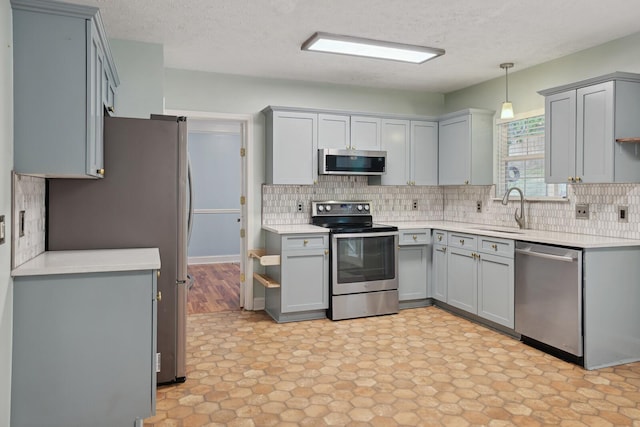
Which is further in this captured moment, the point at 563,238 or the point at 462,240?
the point at 462,240

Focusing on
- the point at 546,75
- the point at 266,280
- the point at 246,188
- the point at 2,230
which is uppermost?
the point at 546,75

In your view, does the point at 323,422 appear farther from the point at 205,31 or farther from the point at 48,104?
the point at 205,31

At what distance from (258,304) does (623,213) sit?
3479mm

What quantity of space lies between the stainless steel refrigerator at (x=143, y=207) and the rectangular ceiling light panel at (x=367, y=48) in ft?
4.52

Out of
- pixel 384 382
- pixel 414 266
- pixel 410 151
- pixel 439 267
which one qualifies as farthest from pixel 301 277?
pixel 410 151

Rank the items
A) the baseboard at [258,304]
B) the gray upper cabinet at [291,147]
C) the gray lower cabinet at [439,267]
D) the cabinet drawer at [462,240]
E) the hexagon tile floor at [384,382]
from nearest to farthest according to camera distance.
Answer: the hexagon tile floor at [384,382] < the cabinet drawer at [462,240] < the gray upper cabinet at [291,147] < the gray lower cabinet at [439,267] < the baseboard at [258,304]

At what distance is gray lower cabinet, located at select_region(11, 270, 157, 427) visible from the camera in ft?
7.14

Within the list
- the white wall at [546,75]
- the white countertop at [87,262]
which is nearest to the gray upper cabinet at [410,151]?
the white wall at [546,75]

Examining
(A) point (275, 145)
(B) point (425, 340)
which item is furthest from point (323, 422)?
(A) point (275, 145)

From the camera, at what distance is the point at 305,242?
4504mm

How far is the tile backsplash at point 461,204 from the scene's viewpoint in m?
3.80

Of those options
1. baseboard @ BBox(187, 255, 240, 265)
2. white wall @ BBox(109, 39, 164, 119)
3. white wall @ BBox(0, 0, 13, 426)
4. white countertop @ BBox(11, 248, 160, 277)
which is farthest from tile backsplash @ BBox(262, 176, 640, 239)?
baseboard @ BBox(187, 255, 240, 265)

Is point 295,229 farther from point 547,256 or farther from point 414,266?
point 547,256

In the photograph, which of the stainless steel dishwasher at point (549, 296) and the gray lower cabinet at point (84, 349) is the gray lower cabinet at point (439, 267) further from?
the gray lower cabinet at point (84, 349)
